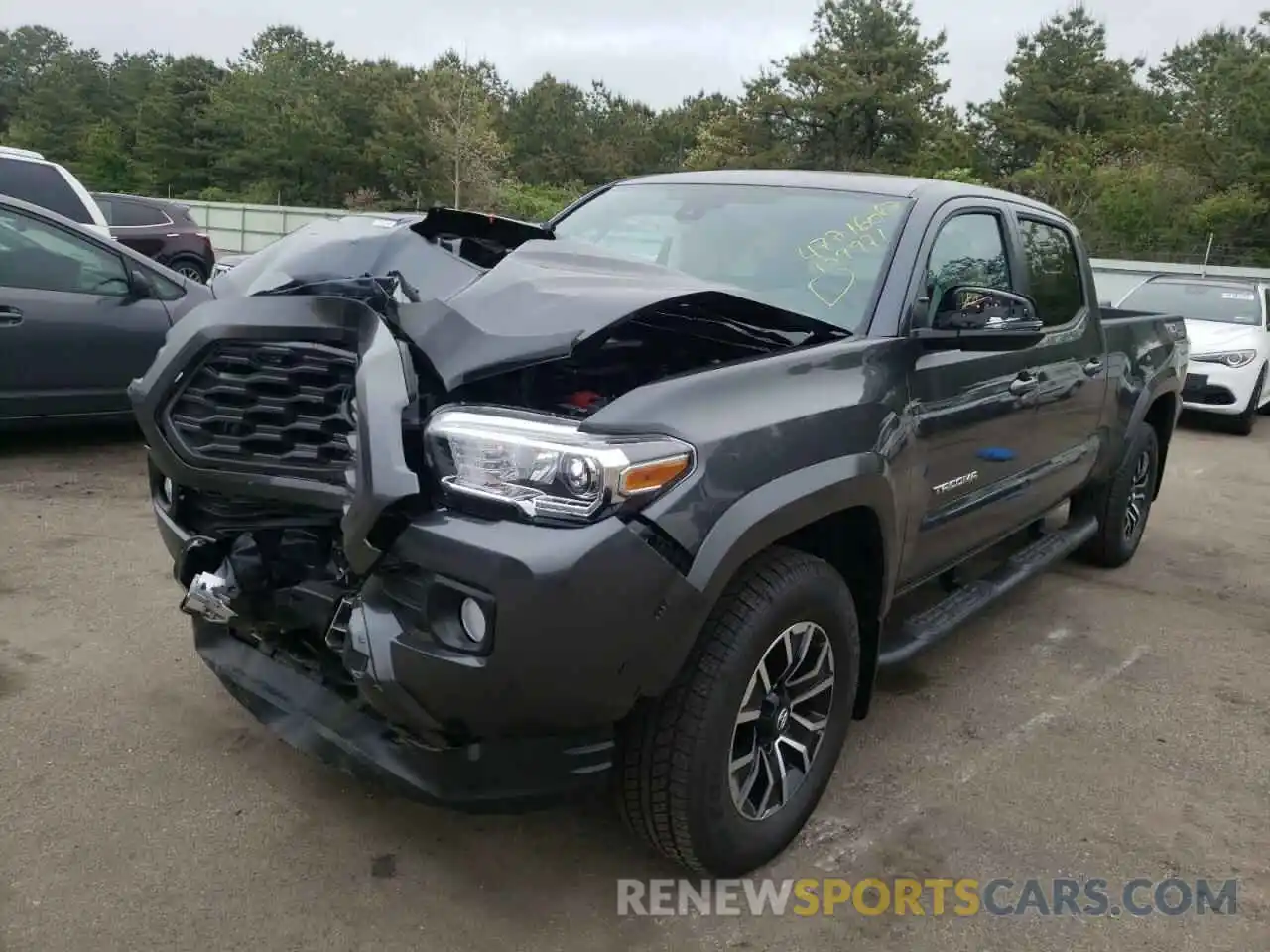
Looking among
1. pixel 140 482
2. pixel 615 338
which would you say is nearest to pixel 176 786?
pixel 615 338

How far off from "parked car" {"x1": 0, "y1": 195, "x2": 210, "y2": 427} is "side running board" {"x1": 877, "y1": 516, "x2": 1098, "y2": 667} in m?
5.01

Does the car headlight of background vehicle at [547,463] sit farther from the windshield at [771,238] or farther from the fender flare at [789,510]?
the windshield at [771,238]

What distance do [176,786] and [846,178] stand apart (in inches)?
117

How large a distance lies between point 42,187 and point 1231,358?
37.4 feet

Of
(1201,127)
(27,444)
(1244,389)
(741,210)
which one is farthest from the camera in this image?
(1201,127)

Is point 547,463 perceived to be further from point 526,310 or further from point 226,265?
point 226,265

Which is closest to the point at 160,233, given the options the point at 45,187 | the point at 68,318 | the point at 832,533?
the point at 45,187

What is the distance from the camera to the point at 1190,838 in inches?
119

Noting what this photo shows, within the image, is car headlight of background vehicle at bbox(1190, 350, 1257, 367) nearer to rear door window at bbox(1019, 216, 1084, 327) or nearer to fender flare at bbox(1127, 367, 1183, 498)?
fender flare at bbox(1127, 367, 1183, 498)

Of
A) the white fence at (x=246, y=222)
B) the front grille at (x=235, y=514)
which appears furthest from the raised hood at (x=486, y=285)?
the white fence at (x=246, y=222)

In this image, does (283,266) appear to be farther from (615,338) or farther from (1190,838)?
(1190,838)

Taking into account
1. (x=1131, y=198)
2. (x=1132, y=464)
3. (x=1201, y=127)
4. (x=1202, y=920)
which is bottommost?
(x=1202, y=920)

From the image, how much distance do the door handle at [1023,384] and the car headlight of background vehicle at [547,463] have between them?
1.94 metres

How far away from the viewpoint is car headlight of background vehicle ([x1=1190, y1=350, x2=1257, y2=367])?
401 inches
